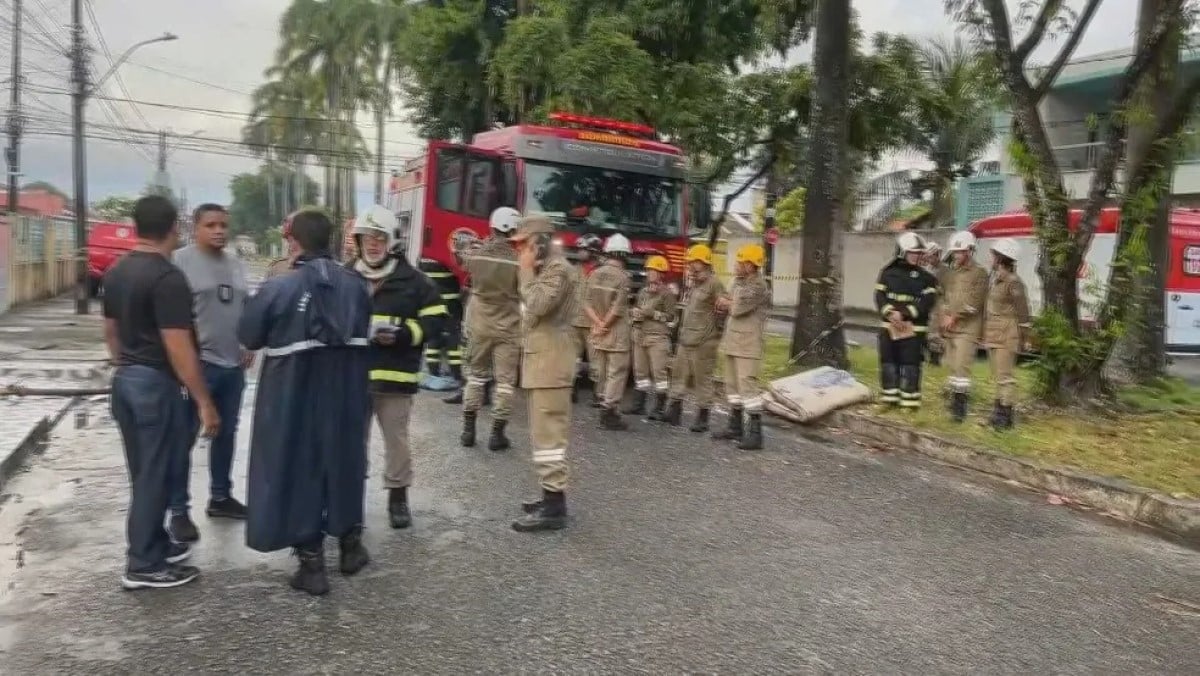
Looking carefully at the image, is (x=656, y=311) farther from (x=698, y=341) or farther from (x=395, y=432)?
(x=395, y=432)

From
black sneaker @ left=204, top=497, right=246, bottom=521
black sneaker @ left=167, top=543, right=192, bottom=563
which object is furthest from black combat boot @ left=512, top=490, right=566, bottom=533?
black sneaker @ left=167, top=543, right=192, bottom=563

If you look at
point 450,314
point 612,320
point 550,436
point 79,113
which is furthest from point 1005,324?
point 79,113

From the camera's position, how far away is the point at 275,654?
12.5ft

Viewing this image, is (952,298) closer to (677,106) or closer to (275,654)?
(275,654)

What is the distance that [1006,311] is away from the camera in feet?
28.0

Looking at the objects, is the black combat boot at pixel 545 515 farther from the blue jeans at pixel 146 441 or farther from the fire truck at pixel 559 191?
the fire truck at pixel 559 191

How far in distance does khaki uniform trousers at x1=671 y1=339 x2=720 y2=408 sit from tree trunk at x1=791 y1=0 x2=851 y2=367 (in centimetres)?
→ 300

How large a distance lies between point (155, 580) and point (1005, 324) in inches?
276

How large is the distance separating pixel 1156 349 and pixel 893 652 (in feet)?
28.0

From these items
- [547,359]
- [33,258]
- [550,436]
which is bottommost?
[550,436]

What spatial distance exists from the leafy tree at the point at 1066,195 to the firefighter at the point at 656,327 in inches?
137

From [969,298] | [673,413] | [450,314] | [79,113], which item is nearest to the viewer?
[969,298]

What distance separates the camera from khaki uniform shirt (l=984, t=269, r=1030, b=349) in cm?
852

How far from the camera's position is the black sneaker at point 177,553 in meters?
4.62
